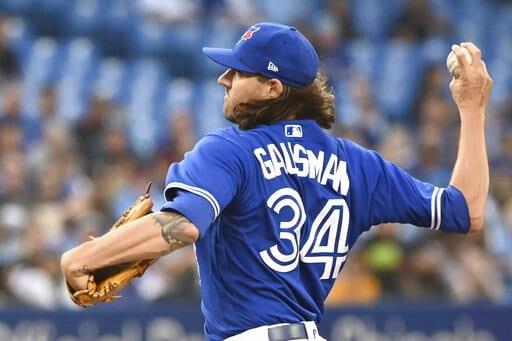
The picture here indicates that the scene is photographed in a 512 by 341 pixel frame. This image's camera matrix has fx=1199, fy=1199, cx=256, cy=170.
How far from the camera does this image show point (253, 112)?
12.8ft

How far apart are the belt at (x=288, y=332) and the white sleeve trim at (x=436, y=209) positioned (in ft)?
1.97

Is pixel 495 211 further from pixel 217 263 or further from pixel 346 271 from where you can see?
pixel 217 263

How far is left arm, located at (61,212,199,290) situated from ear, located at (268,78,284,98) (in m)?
0.60

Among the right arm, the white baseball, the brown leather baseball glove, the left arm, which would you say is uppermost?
the white baseball

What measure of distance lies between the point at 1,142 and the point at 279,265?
270 inches

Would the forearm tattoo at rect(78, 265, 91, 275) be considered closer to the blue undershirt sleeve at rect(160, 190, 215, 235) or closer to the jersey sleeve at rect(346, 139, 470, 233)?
the blue undershirt sleeve at rect(160, 190, 215, 235)

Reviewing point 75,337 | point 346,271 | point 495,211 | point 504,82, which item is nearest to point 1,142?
point 75,337

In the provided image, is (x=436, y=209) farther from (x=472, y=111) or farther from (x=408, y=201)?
(x=472, y=111)

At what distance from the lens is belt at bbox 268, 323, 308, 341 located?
3748 mm

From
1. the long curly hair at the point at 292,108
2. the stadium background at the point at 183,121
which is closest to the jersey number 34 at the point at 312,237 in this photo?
the long curly hair at the point at 292,108

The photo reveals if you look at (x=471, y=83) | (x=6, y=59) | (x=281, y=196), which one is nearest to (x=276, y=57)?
(x=281, y=196)

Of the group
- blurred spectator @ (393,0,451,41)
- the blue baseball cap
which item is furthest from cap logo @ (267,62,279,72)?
blurred spectator @ (393,0,451,41)

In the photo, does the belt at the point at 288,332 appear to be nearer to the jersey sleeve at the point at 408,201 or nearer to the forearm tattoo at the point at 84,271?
the jersey sleeve at the point at 408,201

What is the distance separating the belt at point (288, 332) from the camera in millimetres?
3748
